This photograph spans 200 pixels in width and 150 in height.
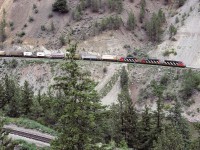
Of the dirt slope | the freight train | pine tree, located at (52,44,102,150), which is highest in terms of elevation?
pine tree, located at (52,44,102,150)

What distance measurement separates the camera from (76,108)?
18953 mm

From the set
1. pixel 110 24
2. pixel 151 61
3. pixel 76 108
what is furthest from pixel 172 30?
pixel 76 108

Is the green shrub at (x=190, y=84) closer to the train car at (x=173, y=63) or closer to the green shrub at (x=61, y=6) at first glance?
the train car at (x=173, y=63)

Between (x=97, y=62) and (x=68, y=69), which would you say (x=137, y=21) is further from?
(x=68, y=69)

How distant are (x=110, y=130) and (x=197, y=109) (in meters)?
30.6

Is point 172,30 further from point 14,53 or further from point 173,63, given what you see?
point 14,53

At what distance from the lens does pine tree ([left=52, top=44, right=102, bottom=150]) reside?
61.9ft

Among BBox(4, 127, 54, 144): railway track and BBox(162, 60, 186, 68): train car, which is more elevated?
BBox(4, 127, 54, 144): railway track

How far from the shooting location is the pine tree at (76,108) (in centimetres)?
1888

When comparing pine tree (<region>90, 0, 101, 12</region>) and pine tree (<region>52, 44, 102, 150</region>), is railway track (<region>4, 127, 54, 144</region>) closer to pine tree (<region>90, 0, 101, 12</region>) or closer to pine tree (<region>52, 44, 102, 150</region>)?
pine tree (<region>52, 44, 102, 150</region>)

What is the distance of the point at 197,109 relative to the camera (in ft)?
240

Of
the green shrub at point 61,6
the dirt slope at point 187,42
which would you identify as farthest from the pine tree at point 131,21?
the green shrub at point 61,6

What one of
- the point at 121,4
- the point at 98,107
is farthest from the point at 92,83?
the point at 121,4

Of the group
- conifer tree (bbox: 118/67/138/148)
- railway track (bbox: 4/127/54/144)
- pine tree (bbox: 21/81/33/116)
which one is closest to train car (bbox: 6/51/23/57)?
pine tree (bbox: 21/81/33/116)
